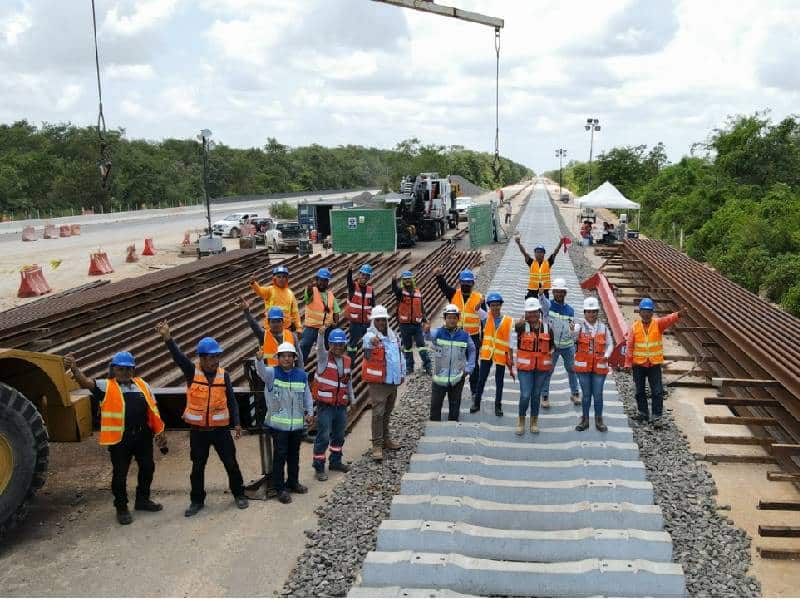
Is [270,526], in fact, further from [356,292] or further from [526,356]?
[356,292]

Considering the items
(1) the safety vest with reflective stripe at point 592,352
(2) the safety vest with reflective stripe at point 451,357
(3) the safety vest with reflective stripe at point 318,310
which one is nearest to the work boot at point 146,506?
(2) the safety vest with reflective stripe at point 451,357

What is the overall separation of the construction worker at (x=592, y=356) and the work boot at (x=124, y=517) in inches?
190

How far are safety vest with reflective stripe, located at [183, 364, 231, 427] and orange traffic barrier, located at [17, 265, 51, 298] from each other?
1603cm

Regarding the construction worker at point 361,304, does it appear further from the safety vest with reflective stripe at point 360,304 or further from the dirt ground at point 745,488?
the dirt ground at point 745,488

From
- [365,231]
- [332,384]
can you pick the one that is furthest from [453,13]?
[332,384]

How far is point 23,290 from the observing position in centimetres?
1962

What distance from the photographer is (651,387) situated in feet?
26.8

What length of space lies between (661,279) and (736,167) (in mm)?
20729

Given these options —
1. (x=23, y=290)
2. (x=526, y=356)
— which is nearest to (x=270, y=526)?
(x=526, y=356)

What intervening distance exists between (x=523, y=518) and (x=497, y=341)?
2.53 meters

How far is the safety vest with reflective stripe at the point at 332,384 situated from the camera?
686 cm

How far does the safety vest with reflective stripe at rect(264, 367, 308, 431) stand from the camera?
21.0 ft

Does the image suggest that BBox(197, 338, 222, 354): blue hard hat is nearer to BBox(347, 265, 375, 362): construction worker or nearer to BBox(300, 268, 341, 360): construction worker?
BBox(300, 268, 341, 360): construction worker

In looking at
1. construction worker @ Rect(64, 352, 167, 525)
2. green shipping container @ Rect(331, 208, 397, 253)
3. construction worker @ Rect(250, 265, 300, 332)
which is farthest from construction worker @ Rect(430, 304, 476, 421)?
green shipping container @ Rect(331, 208, 397, 253)
